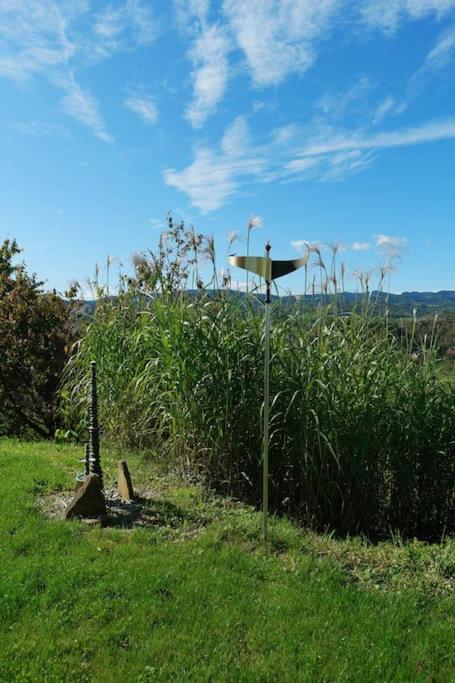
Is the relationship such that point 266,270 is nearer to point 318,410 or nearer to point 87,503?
point 318,410

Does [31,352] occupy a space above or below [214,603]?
above

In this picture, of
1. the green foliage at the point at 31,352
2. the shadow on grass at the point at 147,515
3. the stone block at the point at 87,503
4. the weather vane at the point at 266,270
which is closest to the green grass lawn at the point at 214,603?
the shadow on grass at the point at 147,515

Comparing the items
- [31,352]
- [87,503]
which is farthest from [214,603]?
[31,352]

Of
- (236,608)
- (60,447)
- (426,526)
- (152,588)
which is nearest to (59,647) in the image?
(152,588)

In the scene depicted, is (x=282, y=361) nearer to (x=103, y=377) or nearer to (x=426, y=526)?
(x=426, y=526)

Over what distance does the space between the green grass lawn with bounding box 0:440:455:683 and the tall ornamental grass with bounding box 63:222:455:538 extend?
0.60 metres

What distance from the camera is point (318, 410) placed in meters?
4.62

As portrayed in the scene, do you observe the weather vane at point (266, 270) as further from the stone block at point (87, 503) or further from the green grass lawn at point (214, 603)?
the stone block at point (87, 503)

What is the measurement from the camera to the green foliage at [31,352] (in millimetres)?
9672

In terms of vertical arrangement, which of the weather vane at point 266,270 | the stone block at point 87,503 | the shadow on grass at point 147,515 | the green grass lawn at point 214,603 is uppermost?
the weather vane at point 266,270

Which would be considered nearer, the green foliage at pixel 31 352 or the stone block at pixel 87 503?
the stone block at pixel 87 503

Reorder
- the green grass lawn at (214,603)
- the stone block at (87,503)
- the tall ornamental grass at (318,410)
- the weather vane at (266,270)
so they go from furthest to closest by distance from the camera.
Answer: the tall ornamental grass at (318,410) < the stone block at (87,503) < the weather vane at (266,270) < the green grass lawn at (214,603)

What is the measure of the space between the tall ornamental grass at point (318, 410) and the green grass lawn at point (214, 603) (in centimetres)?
60

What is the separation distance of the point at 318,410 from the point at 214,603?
1.92 meters
